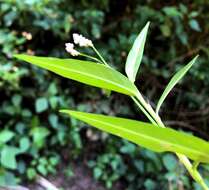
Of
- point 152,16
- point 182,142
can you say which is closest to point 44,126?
point 152,16

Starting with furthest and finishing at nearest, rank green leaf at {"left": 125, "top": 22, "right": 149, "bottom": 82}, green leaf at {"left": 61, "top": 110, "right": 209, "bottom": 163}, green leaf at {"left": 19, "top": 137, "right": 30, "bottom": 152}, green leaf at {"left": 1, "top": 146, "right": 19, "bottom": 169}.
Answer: green leaf at {"left": 19, "top": 137, "right": 30, "bottom": 152}, green leaf at {"left": 1, "top": 146, "right": 19, "bottom": 169}, green leaf at {"left": 125, "top": 22, "right": 149, "bottom": 82}, green leaf at {"left": 61, "top": 110, "right": 209, "bottom": 163}

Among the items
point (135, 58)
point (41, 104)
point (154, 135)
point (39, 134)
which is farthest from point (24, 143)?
point (154, 135)

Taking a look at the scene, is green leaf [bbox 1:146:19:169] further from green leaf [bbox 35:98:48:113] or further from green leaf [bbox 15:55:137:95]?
green leaf [bbox 15:55:137:95]

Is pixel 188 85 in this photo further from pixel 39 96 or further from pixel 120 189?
pixel 39 96

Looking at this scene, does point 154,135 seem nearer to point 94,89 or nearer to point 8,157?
point 8,157

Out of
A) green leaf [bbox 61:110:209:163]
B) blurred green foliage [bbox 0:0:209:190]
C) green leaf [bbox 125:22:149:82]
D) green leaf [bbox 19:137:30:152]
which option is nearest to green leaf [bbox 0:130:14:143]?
blurred green foliage [bbox 0:0:209:190]

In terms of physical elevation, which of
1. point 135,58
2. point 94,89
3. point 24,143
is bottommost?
A: point 24,143

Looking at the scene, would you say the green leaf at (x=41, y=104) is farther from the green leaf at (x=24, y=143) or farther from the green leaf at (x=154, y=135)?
the green leaf at (x=154, y=135)
